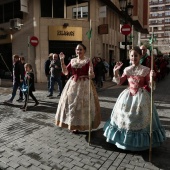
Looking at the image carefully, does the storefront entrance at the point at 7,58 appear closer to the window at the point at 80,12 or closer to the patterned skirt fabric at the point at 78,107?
the window at the point at 80,12

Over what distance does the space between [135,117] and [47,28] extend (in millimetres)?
14342

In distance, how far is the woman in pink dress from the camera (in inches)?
200

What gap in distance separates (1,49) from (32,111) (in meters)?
14.8

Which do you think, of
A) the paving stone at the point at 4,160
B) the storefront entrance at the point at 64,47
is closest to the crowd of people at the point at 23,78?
the paving stone at the point at 4,160

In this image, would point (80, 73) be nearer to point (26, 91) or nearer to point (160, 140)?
point (160, 140)

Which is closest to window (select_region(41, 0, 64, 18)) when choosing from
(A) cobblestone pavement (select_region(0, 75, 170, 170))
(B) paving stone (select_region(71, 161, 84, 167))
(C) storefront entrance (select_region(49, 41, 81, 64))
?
(C) storefront entrance (select_region(49, 41, 81, 64))

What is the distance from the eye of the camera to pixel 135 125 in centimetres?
411

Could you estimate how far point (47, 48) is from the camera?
56.8ft

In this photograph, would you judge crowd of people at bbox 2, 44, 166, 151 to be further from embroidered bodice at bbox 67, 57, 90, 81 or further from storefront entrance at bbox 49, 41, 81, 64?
storefront entrance at bbox 49, 41, 81, 64

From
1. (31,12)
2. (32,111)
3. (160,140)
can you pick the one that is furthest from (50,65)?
(31,12)

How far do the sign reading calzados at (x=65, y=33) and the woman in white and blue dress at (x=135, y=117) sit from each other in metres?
13.6

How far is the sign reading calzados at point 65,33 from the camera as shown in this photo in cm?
1733

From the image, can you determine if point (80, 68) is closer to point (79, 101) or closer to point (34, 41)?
point (79, 101)

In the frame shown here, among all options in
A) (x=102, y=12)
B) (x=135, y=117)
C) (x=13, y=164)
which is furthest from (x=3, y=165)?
(x=102, y=12)
